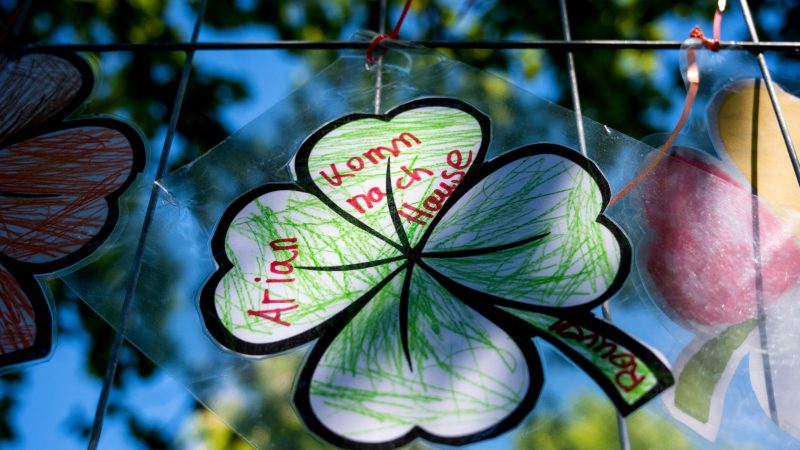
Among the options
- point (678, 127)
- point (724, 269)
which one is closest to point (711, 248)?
point (724, 269)

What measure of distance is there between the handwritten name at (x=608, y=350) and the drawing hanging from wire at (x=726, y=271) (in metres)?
0.03

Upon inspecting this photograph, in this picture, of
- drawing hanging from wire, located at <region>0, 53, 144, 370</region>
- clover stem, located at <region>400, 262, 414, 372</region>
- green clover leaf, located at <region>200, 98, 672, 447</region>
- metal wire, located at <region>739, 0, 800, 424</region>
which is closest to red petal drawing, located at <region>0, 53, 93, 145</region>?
drawing hanging from wire, located at <region>0, 53, 144, 370</region>

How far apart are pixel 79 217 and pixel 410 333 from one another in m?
0.42

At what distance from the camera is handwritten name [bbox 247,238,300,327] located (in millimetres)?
797

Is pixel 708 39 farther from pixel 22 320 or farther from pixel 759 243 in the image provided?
pixel 22 320

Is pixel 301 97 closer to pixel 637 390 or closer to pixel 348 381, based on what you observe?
pixel 348 381

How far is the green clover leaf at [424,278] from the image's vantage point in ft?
2.38

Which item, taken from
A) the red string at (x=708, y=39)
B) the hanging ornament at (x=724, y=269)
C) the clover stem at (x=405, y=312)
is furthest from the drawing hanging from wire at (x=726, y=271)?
the clover stem at (x=405, y=312)

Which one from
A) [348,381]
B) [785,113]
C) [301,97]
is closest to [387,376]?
[348,381]

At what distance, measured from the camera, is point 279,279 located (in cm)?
82

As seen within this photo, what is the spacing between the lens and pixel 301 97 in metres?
0.97

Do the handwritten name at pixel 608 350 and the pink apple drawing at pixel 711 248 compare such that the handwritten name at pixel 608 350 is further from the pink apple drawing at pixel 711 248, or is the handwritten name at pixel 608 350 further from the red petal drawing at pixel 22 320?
the red petal drawing at pixel 22 320

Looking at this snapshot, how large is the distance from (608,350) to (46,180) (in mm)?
665

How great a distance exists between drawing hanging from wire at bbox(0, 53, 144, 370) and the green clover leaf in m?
0.19
